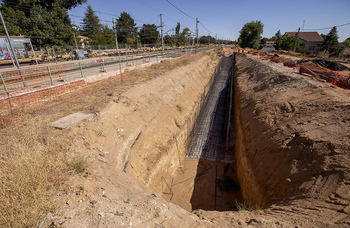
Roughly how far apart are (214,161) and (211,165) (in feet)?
1.31

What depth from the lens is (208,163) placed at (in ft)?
31.8

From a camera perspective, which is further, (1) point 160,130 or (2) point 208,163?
(2) point 208,163

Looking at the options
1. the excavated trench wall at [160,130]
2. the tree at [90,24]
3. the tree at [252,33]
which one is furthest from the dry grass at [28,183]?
the tree at [252,33]

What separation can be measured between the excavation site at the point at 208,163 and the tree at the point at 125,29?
183 ft

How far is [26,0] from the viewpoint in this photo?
29.0 meters

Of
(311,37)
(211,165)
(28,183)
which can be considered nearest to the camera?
(28,183)

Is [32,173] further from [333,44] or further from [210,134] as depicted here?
[333,44]

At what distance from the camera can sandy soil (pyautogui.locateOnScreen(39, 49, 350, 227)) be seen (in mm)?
3510

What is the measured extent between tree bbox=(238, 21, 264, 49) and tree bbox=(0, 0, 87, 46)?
219 feet

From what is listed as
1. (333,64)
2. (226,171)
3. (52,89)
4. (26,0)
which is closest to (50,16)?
(26,0)

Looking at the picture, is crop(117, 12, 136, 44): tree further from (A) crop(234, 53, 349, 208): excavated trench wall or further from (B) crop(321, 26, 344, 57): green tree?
(B) crop(321, 26, 344, 57): green tree

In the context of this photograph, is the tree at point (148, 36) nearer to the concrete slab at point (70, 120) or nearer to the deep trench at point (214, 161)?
the deep trench at point (214, 161)

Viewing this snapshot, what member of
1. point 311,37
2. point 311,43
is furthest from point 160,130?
point 311,37

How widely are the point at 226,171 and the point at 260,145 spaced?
285cm
